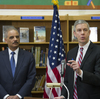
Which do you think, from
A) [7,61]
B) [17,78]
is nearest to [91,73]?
[17,78]

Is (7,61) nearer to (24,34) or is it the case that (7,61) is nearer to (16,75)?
(16,75)

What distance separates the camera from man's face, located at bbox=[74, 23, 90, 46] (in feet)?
7.61

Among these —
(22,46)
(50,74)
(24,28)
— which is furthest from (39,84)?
(24,28)

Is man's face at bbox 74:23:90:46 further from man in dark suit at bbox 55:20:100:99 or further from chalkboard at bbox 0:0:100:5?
chalkboard at bbox 0:0:100:5

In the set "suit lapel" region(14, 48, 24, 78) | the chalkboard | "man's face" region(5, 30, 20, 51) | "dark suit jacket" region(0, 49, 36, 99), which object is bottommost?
"dark suit jacket" region(0, 49, 36, 99)

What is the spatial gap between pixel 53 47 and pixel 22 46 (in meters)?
0.97

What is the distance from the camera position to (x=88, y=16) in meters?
4.09

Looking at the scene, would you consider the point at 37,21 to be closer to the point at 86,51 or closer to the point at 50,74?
the point at 50,74

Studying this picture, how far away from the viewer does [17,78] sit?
2920 millimetres

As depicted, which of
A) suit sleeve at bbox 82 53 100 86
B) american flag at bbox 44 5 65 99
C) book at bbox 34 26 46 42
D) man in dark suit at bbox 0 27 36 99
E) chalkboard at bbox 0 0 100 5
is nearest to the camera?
suit sleeve at bbox 82 53 100 86

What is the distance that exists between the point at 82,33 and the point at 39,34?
6.26ft

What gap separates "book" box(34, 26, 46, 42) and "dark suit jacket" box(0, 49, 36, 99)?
1.15 metres

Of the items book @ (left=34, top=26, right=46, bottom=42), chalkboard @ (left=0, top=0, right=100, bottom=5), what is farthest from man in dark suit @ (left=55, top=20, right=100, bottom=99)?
chalkboard @ (left=0, top=0, right=100, bottom=5)

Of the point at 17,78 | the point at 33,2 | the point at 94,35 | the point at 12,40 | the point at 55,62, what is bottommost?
the point at 17,78
